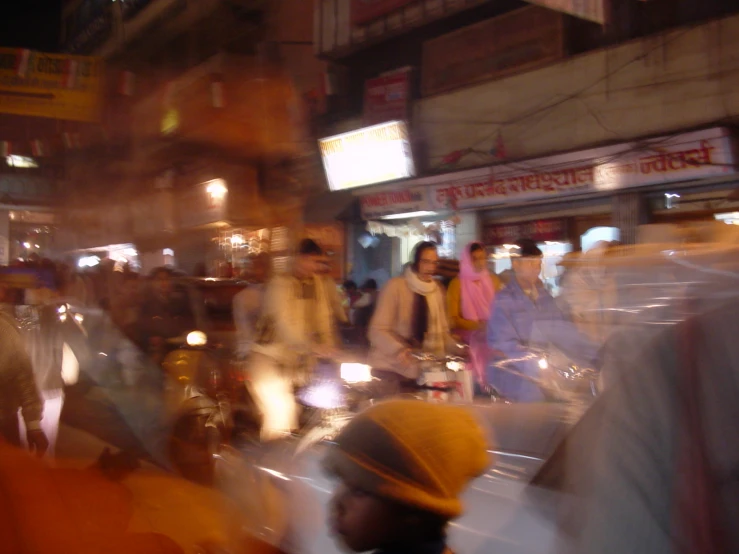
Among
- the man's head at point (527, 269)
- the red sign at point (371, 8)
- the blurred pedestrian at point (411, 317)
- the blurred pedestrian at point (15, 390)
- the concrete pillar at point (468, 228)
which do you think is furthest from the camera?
the red sign at point (371, 8)

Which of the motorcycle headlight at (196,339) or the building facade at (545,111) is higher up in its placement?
the building facade at (545,111)

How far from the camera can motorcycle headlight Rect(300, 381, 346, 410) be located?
440cm

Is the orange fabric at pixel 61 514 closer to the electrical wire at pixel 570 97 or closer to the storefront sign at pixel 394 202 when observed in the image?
the electrical wire at pixel 570 97

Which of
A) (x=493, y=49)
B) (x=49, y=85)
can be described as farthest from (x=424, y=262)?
(x=493, y=49)

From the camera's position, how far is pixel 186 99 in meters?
9.19

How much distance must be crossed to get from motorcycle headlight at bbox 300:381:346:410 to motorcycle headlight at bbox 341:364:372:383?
0.38 feet

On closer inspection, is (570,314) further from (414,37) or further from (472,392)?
(414,37)

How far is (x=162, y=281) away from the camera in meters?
6.57

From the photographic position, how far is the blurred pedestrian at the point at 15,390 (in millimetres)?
3959

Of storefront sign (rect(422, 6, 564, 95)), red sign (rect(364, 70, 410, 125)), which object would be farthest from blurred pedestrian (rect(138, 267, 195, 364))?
storefront sign (rect(422, 6, 564, 95))

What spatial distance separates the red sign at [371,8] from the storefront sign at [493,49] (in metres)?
0.89

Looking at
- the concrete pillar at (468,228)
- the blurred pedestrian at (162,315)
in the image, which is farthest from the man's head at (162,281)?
the concrete pillar at (468,228)

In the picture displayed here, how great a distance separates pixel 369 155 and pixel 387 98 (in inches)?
80.1

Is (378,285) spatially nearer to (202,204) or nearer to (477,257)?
(202,204)
